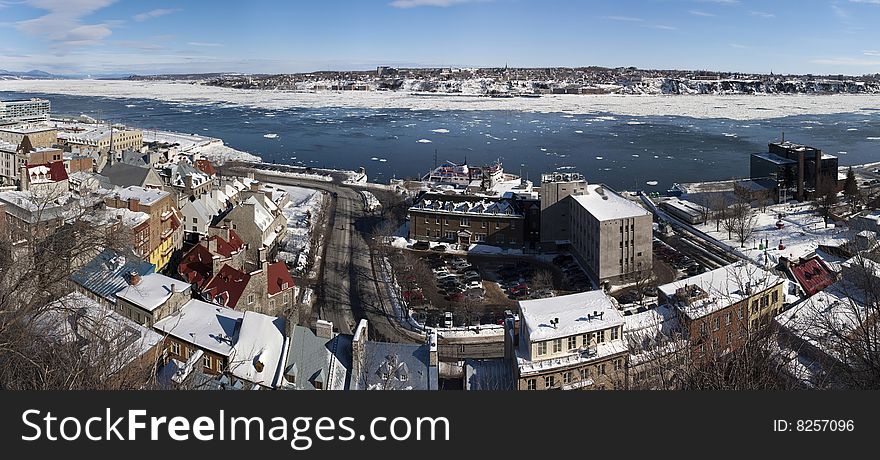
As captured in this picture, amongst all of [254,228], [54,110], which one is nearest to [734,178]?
[254,228]

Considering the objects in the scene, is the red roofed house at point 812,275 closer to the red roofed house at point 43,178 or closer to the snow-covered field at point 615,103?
the red roofed house at point 43,178

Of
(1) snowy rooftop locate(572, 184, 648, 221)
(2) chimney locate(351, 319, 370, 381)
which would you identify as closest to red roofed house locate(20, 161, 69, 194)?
(2) chimney locate(351, 319, 370, 381)

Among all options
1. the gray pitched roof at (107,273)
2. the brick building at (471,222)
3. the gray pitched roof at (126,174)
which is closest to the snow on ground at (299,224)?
the brick building at (471,222)

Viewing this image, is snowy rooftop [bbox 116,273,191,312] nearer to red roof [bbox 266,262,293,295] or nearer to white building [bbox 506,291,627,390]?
red roof [bbox 266,262,293,295]

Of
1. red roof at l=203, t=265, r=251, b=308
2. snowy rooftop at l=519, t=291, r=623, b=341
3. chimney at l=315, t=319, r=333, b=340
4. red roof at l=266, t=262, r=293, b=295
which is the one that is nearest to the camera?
snowy rooftop at l=519, t=291, r=623, b=341

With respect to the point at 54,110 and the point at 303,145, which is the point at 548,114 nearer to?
the point at 303,145

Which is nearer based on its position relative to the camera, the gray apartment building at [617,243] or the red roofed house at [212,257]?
the red roofed house at [212,257]
